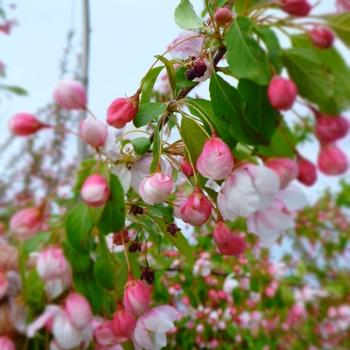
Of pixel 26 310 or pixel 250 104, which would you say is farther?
pixel 26 310

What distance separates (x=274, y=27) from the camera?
30 centimetres

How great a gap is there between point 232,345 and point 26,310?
Result: 93 centimetres

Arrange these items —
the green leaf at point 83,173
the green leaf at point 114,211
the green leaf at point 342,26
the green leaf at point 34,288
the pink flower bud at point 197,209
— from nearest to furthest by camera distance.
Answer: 1. the green leaf at point 342,26
2. the pink flower bud at point 197,209
3. the green leaf at point 114,211
4. the green leaf at point 83,173
5. the green leaf at point 34,288


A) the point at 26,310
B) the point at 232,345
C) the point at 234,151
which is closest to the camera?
the point at 234,151

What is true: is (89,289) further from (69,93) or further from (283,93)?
(283,93)

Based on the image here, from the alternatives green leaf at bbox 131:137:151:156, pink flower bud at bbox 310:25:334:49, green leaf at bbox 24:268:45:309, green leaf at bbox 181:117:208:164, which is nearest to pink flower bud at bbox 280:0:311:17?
pink flower bud at bbox 310:25:334:49

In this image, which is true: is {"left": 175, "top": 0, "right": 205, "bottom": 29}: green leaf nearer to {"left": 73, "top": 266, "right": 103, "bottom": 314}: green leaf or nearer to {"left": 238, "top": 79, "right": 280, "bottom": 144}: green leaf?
{"left": 238, "top": 79, "right": 280, "bottom": 144}: green leaf

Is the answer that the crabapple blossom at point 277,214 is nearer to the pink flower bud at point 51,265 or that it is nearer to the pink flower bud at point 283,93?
the pink flower bud at point 283,93

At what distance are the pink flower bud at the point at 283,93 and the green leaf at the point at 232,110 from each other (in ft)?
0.16

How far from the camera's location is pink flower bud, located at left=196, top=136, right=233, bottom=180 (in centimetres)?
32

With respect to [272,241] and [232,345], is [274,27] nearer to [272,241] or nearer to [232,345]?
[272,241]

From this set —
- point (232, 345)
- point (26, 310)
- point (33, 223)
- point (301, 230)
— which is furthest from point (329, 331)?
point (33, 223)

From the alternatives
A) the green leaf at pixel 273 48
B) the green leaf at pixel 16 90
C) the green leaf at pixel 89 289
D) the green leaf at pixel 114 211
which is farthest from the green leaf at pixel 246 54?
the green leaf at pixel 16 90

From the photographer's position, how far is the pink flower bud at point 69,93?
477 millimetres
